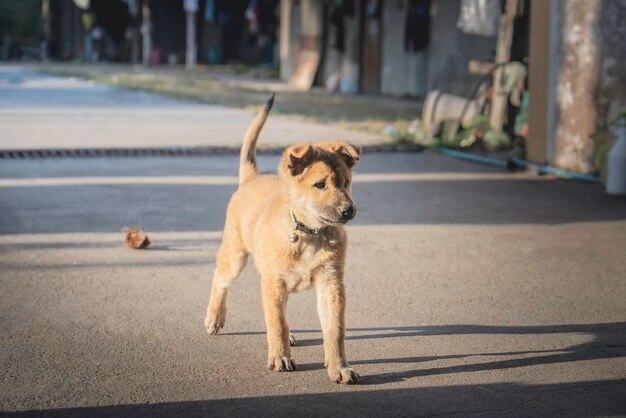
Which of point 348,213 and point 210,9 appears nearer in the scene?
point 348,213

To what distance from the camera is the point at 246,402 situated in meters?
4.69

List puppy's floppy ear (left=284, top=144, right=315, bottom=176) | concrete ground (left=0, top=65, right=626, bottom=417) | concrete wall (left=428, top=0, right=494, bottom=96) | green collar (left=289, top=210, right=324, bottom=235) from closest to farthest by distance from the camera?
1. concrete ground (left=0, top=65, right=626, bottom=417)
2. puppy's floppy ear (left=284, top=144, right=315, bottom=176)
3. green collar (left=289, top=210, right=324, bottom=235)
4. concrete wall (left=428, top=0, right=494, bottom=96)

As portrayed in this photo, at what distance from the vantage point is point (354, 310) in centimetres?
640

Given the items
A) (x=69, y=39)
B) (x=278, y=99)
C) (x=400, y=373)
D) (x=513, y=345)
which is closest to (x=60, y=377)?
(x=400, y=373)

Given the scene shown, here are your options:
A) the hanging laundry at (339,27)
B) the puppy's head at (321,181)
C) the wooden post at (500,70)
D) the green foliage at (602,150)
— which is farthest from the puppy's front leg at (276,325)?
the hanging laundry at (339,27)

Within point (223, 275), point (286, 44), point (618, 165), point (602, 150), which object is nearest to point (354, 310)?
point (223, 275)

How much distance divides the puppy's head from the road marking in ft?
21.1

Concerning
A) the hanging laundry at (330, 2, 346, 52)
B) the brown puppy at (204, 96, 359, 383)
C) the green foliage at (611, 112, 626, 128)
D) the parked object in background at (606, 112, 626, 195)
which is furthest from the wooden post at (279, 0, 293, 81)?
the brown puppy at (204, 96, 359, 383)

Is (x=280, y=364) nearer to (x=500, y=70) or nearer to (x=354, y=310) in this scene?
(x=354, y=310)

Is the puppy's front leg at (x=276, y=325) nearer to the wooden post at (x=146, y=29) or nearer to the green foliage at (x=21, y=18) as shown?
the wooden post at (x=146, y=29)

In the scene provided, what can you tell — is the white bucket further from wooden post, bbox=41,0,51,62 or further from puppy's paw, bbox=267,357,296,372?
wooden post, bbox=41,0,51,62

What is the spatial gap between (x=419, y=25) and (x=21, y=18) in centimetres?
3699

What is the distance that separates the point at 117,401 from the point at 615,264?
4.23 metres

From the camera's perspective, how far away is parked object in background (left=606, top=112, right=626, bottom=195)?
35.0ft
